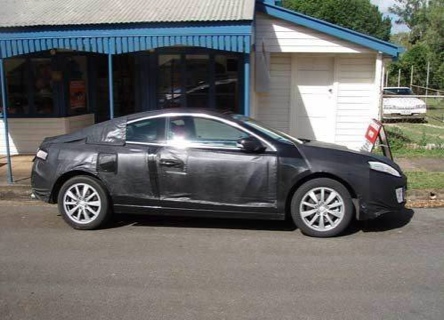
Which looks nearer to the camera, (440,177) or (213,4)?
(440,177)

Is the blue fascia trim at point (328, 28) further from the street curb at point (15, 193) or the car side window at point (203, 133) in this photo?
the street curb at point (15, 193)

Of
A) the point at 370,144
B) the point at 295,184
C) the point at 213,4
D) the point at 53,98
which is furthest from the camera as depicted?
the point at 53,98

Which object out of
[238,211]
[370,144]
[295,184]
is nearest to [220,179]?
[238,211]

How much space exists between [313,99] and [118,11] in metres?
5.36

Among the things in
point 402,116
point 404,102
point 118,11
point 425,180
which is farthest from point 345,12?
point 425,180

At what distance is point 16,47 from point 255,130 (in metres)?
5.14

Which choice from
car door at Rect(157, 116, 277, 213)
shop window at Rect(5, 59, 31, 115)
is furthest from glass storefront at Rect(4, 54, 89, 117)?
car door at Rect(157, 116, 277, 213)

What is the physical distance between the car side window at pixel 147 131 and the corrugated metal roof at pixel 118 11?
292 centimetres

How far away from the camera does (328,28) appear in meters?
11.6

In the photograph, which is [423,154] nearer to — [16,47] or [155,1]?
[155,1]

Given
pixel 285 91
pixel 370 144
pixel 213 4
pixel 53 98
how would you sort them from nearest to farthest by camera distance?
pixel 370 144, pixel 213 4, pixel 53 98, pixel 285 91

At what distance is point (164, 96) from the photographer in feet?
40.4

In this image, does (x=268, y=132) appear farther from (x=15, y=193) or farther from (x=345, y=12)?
(x=345, y=12)

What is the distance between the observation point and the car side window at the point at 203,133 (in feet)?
20.9
